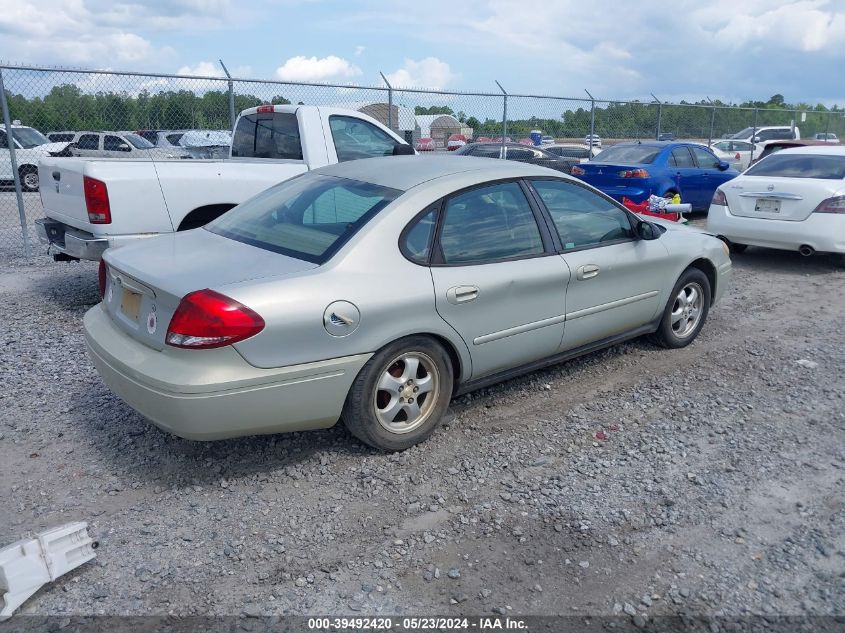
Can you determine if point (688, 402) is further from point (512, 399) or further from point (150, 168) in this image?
point (150, 168)

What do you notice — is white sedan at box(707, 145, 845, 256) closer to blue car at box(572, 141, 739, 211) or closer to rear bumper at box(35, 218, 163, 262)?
blue car at box(572, 141, 739, 211)

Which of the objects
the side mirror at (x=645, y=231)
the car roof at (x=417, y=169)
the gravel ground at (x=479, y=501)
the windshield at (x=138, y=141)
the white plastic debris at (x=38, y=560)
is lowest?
the gravel ground at (x=479, y=501)

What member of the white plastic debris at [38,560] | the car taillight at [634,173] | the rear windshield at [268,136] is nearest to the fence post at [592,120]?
the car taillight at [634,173]

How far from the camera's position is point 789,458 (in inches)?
160

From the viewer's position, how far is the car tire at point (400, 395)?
147 inches

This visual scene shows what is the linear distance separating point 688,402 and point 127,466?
11.5 ft

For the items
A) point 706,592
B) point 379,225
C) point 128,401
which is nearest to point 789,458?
point 706,592

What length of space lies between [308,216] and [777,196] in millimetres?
6630

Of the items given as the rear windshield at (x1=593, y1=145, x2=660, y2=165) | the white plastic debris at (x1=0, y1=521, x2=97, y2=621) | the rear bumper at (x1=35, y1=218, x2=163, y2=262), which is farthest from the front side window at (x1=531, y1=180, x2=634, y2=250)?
the rear windshield at (x1=593, y1=145, x2=660, y2=165)

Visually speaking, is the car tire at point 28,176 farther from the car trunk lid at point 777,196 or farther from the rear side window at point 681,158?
the car trunk lid at point 777,196

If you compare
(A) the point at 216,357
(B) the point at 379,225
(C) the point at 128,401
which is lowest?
(C) the point at 128,401

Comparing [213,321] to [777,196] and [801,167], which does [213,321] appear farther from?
[801,167]

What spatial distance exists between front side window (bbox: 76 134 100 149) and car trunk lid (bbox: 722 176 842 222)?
29.6 ft

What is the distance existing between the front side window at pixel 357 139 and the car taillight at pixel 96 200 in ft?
8.04
